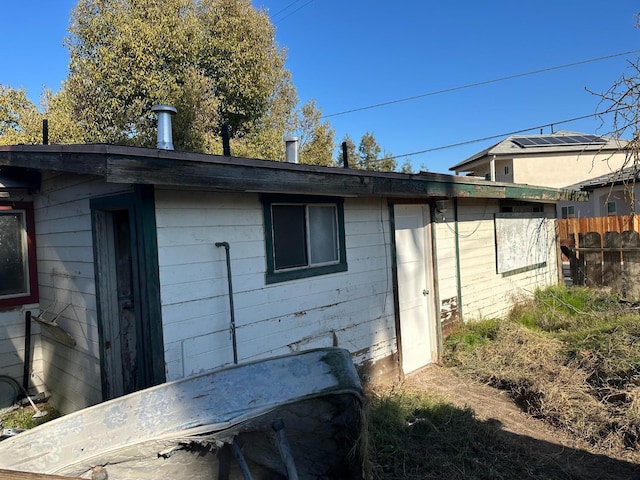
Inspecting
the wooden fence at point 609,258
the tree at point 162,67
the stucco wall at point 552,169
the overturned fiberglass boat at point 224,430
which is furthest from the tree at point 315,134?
the overturned fiberglass boat at point 224,430

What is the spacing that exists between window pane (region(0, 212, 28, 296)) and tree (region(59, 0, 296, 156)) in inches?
374

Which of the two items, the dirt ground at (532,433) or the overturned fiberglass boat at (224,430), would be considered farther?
the dirt ground at (532,433)

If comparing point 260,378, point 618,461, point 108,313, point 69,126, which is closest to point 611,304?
point 618,461

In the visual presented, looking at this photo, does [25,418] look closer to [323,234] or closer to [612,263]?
[323,234]

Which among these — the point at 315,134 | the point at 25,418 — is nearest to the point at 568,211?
the point at 315,134

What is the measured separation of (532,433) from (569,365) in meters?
1.44

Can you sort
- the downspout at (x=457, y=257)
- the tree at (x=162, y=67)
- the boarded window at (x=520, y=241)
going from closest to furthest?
the downspout at (x=457, y=257) < the boarded window at (x=520, y=241) < the tree at (x=162, y=67)

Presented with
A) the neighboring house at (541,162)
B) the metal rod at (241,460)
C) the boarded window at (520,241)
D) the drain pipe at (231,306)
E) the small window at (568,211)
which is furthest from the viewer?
the neighboring house at (541,162)

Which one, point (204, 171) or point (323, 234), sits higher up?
point (204, 171)

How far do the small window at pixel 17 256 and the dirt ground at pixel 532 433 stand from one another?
16.2ft

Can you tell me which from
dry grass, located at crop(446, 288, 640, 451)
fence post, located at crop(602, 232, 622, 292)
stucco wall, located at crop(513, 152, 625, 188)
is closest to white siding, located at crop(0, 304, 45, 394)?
dry grass, located at crop(446, 288, 640, 451)

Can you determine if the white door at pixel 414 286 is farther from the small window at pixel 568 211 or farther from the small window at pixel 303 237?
the small window at pixel 568 211

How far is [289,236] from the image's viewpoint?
4.81m

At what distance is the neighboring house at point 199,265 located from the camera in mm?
3656
